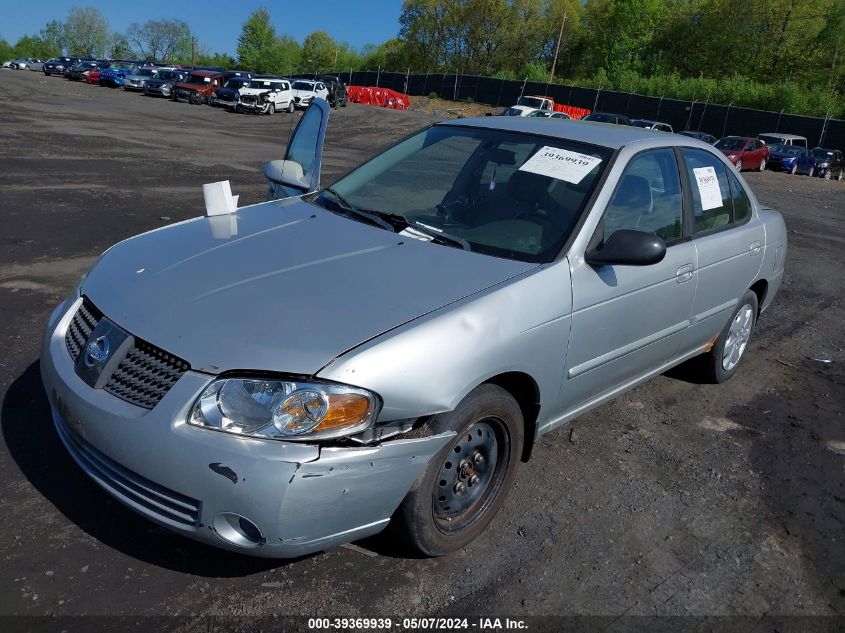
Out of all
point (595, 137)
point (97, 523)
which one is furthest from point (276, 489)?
point (595, 137)

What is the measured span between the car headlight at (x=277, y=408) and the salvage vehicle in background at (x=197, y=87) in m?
36.6

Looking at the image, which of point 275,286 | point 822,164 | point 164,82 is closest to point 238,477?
point 275,286

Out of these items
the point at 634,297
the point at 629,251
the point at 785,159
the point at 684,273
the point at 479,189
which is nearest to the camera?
the point at 629,251

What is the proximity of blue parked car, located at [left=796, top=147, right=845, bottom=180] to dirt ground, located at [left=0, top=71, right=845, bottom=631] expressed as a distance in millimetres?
26990

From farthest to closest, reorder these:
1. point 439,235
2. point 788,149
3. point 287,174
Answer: point 788,149 < point 287,174 < point 439,235

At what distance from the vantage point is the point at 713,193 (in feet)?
14.0

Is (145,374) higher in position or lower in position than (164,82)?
higher

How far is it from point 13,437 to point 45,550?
35.9 inches

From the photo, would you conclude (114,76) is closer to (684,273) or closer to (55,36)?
(684,273)

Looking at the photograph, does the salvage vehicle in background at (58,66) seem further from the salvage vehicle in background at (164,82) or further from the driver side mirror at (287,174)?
the driver side mirror at (287,174)

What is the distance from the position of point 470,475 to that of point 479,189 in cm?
155

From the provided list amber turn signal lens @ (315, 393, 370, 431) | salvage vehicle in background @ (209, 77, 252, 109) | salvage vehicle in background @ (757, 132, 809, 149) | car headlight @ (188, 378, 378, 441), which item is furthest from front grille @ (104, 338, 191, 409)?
salvage vehicle in background @ (757, 132, 809, 149)

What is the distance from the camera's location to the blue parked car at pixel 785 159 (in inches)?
1152

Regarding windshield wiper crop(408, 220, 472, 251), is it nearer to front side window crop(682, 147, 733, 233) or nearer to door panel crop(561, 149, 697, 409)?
door panel crop(561, 149, 697, 409)
